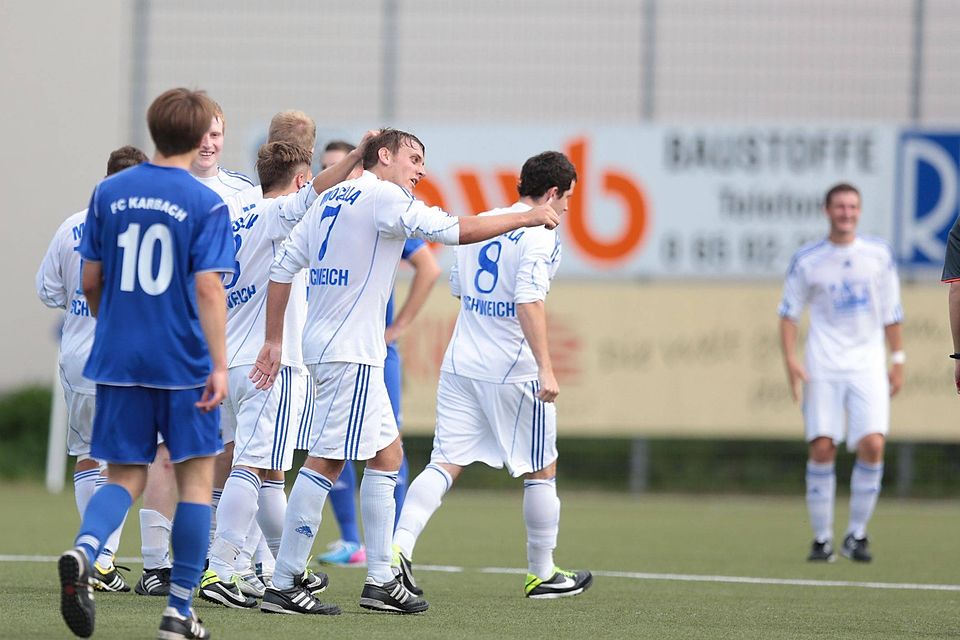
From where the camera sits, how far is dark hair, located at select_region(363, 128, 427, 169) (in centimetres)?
656

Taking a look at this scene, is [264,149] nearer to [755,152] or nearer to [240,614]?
[240,614]

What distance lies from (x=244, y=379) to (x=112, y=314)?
1.56m

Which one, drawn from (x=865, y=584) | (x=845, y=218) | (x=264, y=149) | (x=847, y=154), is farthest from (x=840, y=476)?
(x=264, y=149)

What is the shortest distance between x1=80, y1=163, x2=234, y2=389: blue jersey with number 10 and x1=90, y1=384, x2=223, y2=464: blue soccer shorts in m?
0.05

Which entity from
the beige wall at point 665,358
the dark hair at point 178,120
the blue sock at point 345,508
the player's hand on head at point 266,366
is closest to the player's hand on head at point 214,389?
the dark hair at point 178,120

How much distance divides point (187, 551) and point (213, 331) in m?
0.76

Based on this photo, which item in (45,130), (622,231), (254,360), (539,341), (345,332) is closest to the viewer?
(345,332)

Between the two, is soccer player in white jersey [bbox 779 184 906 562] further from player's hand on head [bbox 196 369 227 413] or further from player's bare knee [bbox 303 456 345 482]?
player's hand on head [bbox 196 369 227 413]

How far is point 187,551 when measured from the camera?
5.32 metres

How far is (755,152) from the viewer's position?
16188 mm

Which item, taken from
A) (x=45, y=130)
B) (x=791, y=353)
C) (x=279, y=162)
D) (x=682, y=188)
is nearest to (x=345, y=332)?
(x=279, y=162)

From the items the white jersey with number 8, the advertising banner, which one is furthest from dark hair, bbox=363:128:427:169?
the advertising banner

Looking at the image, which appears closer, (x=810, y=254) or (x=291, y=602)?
(x=291, y=602)

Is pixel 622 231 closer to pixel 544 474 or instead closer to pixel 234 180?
pixel 544 474
